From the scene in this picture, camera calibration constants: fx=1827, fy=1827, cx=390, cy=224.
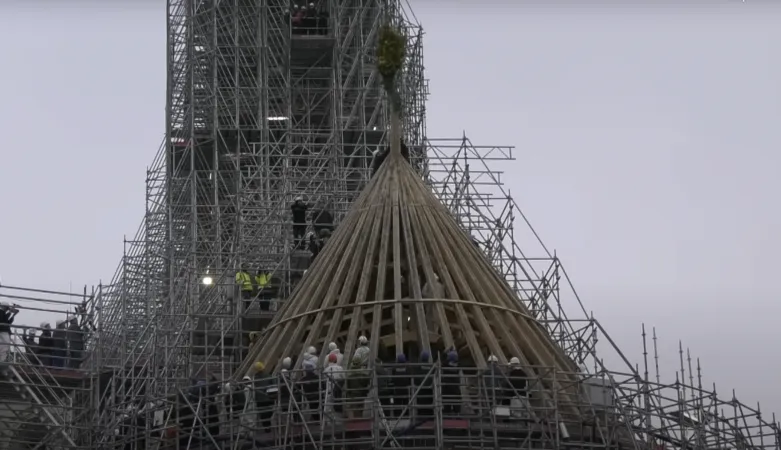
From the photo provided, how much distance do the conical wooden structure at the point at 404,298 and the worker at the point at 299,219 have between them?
5985 millimetres

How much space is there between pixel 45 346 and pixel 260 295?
258 inches

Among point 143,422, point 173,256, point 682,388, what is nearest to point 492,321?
point 682,388

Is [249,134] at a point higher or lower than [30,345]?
higher

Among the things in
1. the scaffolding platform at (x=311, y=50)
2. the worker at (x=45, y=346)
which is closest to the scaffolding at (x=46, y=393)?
the worker at (x=45, y=346)

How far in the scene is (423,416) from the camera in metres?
35.4

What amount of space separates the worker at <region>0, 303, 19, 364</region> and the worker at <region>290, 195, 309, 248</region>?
846cm

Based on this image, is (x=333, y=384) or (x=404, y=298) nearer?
(x=333, y=384)

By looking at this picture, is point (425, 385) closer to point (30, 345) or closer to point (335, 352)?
point (335, 352)

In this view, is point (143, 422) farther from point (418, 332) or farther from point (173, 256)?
point (173, 256)

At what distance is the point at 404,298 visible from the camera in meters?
39.1

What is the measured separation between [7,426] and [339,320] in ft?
27.2

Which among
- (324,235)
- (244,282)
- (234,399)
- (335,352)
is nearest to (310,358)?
(335,352)

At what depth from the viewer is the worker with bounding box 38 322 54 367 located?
137 feet

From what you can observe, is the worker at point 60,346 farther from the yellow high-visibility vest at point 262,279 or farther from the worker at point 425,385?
the worker at point 425,385
